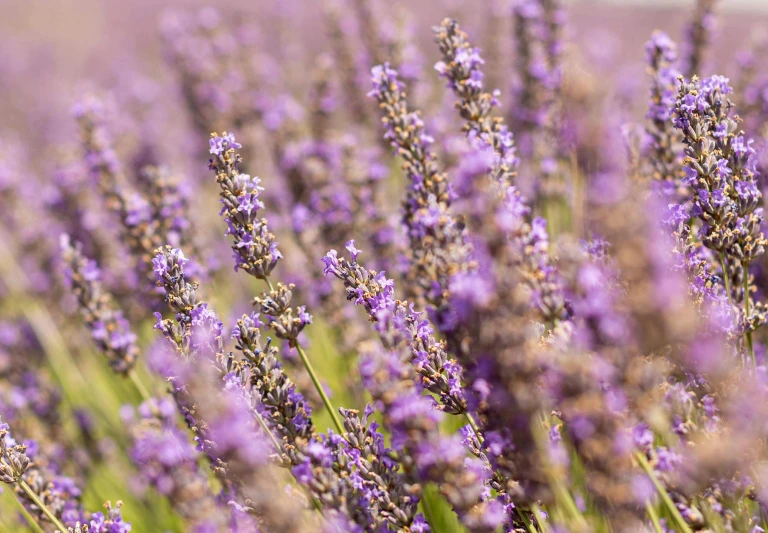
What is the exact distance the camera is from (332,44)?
623 centimetres

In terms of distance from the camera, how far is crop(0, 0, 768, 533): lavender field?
1.56 m

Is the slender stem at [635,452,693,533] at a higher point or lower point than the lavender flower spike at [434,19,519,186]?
lower

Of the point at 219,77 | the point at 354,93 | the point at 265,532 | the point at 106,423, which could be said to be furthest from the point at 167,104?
the point at 265,532

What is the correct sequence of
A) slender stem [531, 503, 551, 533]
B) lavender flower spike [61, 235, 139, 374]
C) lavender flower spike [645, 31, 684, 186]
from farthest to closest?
lavender flower spike [61, 235, 139, 374], lavender flower spike [645, 31, 684, 186], slender stem [531, 503, 551, 533]

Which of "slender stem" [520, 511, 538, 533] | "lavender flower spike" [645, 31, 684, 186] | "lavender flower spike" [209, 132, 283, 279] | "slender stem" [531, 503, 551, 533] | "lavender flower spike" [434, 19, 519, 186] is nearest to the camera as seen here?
"slender stem" [531, 503, 551, 533]

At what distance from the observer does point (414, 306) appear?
332cm

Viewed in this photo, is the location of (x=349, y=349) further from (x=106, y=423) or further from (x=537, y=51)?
(x=537, y=51)

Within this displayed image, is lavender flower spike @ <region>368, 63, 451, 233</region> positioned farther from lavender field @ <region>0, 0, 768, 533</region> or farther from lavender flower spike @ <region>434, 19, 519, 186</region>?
lavender flower spike @ <region>434, 19, 519, 186</region>

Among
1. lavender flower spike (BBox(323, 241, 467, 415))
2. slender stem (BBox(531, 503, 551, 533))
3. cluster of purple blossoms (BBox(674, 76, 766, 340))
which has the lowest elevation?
slender stem (BBox(531, 503, 551, 533))

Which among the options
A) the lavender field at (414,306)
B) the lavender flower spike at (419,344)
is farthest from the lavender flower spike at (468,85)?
the lavender flower spike at (419,344)

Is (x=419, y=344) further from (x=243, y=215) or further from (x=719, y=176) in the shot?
(x=719, y=176)

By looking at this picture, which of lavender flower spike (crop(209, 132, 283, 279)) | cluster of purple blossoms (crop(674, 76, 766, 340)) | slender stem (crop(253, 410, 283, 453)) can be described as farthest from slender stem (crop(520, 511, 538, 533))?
lavender flower spike (crop(209, 132, 283, 279))

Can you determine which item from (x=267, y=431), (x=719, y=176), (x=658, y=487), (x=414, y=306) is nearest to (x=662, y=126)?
(x=719, y=176)

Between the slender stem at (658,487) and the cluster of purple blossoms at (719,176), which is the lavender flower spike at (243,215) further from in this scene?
the cluster of purple blossoms at (719,176)
